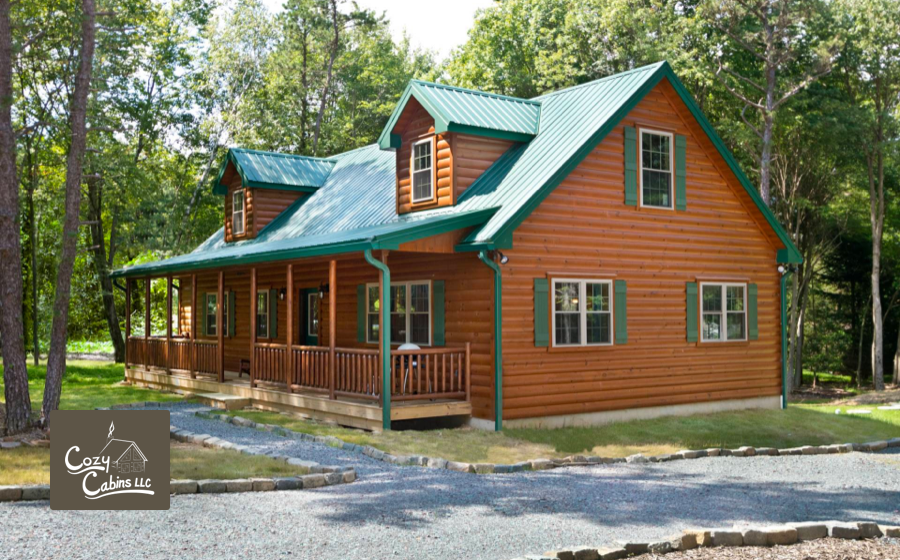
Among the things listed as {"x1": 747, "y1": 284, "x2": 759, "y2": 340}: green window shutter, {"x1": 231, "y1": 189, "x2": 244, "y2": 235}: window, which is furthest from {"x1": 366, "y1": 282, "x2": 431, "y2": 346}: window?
{"x1": 231, "y1": 189, "x2": 244, "y2": 235}: window

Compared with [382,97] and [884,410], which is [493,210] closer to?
[884,410]

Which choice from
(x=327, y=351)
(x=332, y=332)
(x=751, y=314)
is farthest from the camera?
(x=751, y=314)

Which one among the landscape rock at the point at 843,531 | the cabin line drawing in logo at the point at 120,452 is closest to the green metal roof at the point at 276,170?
the cabin line drawing in logo at the point at 120,452

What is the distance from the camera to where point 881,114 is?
27.7m

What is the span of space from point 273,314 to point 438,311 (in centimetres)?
762

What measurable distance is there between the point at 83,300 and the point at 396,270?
3162cm

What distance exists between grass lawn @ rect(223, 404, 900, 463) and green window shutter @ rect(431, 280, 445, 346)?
1905mm

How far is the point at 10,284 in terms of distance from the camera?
12.3m

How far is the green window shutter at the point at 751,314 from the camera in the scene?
17812 millimetres

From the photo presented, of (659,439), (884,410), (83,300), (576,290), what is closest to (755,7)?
(884,410)

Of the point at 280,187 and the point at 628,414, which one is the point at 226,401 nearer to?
the point at 280,187

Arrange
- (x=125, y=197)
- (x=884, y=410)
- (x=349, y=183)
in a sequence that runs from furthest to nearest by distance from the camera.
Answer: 1. (x=125, y=197)
2. (x=349, y=183)
3. (x=884, y=410)

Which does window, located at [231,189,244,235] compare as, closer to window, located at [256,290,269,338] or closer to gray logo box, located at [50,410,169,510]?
window, located at [256,290,269,338]

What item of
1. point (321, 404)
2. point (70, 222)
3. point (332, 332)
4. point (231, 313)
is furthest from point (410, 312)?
point (231, 313)
